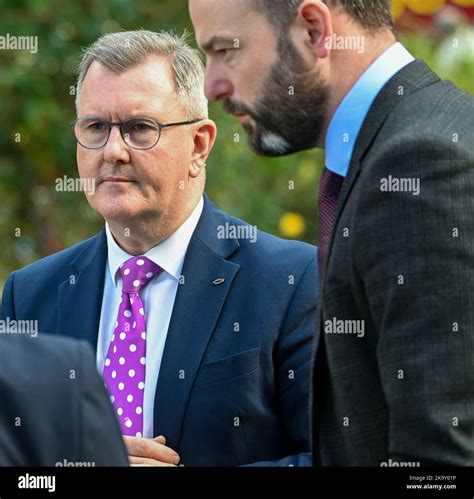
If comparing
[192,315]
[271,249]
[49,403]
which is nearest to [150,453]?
[192,315]

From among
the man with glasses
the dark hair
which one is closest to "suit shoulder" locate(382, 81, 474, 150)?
the dark hair

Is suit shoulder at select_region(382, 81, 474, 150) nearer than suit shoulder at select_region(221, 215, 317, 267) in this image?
Yes

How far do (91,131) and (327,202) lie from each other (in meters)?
1.04

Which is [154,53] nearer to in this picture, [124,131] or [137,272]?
[124,131]

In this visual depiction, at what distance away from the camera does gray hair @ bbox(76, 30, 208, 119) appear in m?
3.20

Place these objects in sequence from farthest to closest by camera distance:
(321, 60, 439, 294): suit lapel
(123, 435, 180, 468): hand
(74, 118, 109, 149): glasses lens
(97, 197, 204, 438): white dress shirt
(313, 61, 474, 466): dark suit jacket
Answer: (74, 118, 109, 149): glasses lens < (97, 197, 204, 438): white dress shirt < (123, 435, 180, 468): hand < (321, 60, 439, 294): suit lapel < (313, 61, 474, 466): dark suit jacket

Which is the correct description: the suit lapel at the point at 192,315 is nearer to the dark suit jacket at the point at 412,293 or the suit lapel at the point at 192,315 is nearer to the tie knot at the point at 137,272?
the tie knot at the point at 137,272

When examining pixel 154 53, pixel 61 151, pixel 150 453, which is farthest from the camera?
pixel 61 151

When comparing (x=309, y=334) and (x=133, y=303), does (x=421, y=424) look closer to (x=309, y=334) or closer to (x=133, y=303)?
(x=309, y=334)

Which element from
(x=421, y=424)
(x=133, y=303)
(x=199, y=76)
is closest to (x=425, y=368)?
(x=421, y=424)

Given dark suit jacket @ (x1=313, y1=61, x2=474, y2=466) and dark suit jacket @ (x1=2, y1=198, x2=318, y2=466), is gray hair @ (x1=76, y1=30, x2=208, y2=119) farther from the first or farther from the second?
dark suit jacket @ (x1=313, y1=61, x2=474, y2=466)

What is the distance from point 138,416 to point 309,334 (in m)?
0.51

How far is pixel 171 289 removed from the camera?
3.15 metres

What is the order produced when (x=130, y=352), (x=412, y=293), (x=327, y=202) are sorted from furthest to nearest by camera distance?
(x=130, y=352)
(x=327, y=202)
(x=412, y=293)
